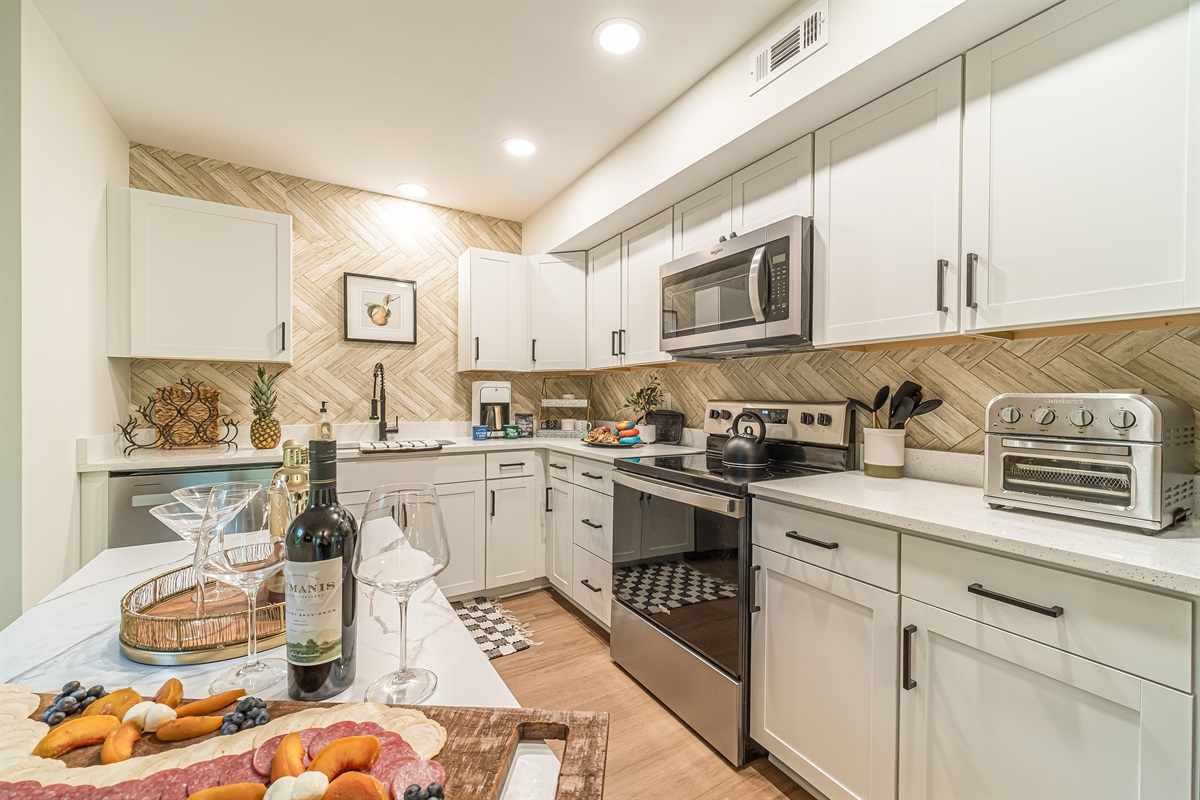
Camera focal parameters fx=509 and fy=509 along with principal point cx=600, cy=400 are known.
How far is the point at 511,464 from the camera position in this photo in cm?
319

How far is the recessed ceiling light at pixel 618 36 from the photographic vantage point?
1904 millimetres

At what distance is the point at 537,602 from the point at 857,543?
2199mm

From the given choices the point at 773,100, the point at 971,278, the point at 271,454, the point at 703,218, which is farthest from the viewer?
the point at 271,454

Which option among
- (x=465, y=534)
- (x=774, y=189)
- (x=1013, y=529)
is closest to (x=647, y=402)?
(x=465, y=534)

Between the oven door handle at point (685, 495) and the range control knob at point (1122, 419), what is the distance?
949 mm

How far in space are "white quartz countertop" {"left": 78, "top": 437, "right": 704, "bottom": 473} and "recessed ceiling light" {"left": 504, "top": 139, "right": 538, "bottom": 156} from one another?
1699 mm

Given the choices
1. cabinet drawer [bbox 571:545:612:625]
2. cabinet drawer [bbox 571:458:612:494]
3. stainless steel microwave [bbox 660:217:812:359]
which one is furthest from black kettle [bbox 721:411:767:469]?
cabinet drawer [bbox 571:545:612:625]

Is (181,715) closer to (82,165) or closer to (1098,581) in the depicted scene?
(1098,581)

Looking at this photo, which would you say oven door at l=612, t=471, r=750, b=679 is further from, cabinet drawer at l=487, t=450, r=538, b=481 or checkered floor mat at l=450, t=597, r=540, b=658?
cabinet drawer at l=487, t=450, r=538, b=481

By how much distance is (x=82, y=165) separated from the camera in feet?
7.27

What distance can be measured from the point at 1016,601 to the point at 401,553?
1278 mm

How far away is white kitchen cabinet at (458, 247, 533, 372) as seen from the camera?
3.46m

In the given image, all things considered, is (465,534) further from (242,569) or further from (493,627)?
(242,569)

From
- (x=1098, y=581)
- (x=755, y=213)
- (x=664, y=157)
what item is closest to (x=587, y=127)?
(x=664, y=157)
